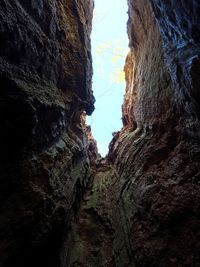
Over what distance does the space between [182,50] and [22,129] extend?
2.83 meters

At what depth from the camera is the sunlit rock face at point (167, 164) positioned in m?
3.91

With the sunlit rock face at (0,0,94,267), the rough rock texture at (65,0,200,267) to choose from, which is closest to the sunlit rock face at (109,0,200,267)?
the rough rock texture at (65,0,200,267)

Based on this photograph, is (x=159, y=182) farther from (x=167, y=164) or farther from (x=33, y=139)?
(x=33, y=139)

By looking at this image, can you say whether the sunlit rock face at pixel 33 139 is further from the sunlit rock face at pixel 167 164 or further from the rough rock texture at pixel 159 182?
the sunlit rock face at pixel 167 164

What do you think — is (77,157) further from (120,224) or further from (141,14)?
(141,14)

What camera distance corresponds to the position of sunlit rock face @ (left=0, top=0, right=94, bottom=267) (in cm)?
407

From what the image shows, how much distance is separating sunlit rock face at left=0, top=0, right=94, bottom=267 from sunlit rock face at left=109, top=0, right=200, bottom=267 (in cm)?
132

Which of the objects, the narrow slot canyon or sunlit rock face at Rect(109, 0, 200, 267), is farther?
the narrow slot canyon

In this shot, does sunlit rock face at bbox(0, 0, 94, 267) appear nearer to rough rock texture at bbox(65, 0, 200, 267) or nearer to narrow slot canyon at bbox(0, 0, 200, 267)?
narrow slot canyon at bbox(0, 0, 200, 267)

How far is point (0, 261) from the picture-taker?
150 inches

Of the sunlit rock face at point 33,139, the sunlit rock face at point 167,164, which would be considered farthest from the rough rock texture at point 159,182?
the sunlit rock face at point 33,139

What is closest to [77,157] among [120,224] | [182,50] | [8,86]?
[120,224]

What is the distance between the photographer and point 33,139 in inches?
183

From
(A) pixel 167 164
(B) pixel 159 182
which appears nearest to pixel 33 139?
(B) pixel 159 182
